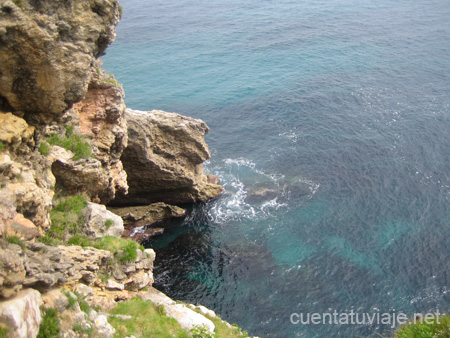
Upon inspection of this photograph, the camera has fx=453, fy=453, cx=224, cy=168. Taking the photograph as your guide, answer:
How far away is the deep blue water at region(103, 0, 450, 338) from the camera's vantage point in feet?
163

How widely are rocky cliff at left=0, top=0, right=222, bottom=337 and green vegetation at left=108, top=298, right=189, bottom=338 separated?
5.75 ft

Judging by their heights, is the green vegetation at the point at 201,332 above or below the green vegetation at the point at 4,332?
below

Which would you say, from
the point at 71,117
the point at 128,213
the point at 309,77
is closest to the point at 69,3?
the point at 71,117

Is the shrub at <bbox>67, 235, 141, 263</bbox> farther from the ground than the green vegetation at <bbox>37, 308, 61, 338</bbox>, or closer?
closer

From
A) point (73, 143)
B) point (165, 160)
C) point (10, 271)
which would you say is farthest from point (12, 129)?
point (165, 160)

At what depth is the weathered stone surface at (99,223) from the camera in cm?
3469

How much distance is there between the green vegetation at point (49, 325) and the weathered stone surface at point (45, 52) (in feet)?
40.8

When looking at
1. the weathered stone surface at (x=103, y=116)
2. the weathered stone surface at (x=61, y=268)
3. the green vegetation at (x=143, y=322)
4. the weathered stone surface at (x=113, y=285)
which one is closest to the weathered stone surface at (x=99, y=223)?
the weathered stone surface at (x=61, y=268)

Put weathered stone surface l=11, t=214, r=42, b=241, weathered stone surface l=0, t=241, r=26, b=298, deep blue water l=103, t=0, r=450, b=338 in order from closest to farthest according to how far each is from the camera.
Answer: weathered stone surface l=0, t=241, r=26, b=298
weathered stone surface l=11, t=214, r=42, b=241
deep blue water l=103, t=0, r=450, b=338

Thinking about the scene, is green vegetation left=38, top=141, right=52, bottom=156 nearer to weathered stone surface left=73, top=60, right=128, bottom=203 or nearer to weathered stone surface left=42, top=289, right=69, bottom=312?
weathered stone surface left=73, top=60, right=128, bottom=203

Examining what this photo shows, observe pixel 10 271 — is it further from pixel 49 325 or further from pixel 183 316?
pixel 183 316

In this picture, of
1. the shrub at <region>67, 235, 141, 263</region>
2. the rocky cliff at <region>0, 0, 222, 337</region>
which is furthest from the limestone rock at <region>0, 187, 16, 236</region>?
the shrub at <region>67, 235, 141, 263</region>

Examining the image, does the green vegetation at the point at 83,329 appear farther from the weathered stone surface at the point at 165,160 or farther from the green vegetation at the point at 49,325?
the weathered stone surface at the point at 165,160

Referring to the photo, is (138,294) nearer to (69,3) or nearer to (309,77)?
(69,3)
